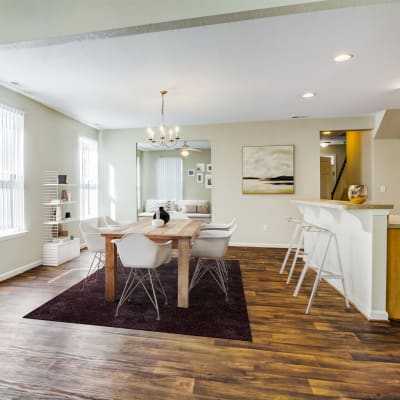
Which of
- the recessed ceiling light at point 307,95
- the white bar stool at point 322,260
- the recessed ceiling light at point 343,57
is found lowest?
the white bar stool at point 322,260

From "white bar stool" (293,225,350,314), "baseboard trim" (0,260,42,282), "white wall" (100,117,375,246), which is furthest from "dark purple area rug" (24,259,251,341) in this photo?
"white wall" (100,117,375,246)

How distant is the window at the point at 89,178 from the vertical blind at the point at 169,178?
2752 millimetres

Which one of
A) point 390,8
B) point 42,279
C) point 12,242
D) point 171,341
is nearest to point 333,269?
point 171,341

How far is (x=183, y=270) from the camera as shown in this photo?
274cm

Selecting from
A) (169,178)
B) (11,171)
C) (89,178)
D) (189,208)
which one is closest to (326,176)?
(189,208)

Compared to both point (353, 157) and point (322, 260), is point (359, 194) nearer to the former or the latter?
point (322, 260)

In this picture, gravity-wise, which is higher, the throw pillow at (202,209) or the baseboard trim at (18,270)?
the throw pillow at (202,209)

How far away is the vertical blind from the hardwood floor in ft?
20.3

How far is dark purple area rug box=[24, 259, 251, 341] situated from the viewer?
7.67 ft

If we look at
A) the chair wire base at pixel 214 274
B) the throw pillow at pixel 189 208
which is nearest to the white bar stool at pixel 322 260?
the chair wire base at pixel 214 274

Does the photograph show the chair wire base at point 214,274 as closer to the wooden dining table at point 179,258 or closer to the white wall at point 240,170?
the wooden dining table at point 179,258

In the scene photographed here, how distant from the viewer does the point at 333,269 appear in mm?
3309

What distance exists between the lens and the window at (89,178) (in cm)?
565

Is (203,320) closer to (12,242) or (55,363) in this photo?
(55,363)
